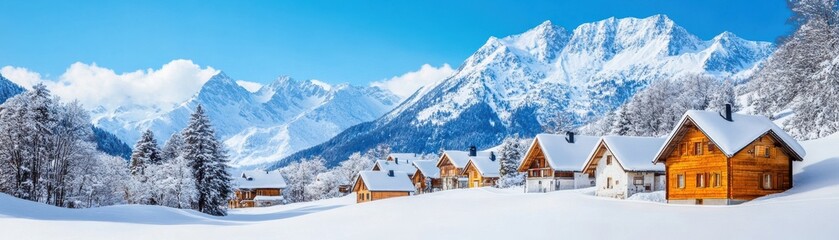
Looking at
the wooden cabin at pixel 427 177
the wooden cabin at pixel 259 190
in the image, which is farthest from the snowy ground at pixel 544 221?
the wooden cabin at pixel 259 190

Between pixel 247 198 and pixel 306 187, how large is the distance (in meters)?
11.6

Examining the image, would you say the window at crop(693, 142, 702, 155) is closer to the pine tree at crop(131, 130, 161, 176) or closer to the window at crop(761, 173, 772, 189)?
the window at crop(761, 173, 772, 189)

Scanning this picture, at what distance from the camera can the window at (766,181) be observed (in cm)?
4156

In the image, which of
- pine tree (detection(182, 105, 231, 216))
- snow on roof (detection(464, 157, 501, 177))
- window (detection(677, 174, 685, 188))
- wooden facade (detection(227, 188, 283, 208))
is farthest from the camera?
wooden facade (detection(227, 188, 283, 208))

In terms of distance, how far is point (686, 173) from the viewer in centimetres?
4453

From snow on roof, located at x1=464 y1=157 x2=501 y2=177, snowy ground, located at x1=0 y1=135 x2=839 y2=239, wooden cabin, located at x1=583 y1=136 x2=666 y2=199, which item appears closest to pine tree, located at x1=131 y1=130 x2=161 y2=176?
snow on roof, located at x1=464 y1=157 x2=501 y2=177

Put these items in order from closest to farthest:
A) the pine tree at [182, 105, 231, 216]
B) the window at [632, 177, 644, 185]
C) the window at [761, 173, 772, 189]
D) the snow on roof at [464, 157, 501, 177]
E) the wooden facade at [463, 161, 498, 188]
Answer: the window at [761, 173, 772, 189], the window at [632, 177, 644, 185], the pine tree at [182, 105, 231, 216], the snow on roof at [464, 157, 501, 177], the wooden facade at [463, 161, 498, 188]

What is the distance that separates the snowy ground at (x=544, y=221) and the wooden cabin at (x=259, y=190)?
94228 millimetres

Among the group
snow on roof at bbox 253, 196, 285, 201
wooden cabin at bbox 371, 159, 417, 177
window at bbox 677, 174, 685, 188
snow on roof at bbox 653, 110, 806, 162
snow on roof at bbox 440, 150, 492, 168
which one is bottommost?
snow on roof at bbox 253, 196, 285, 201

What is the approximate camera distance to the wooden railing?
72219mm

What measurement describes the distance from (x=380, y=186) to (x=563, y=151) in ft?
114

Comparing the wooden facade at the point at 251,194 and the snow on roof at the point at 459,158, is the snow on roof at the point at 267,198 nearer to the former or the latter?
the wooden facade at the point at 251,194

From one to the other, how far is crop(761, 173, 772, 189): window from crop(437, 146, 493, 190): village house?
64.0 m

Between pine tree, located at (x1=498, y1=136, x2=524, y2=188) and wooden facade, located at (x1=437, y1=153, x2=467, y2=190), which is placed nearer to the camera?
pine tree, located at (x1=498, y1=136, x2=524, y2=188)
